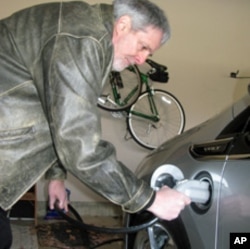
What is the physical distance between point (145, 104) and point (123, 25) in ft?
12.2

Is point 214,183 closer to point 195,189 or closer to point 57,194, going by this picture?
point 195,189

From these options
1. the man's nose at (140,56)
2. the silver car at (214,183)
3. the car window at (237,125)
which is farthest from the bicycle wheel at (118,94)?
the man's nose at (140,56)

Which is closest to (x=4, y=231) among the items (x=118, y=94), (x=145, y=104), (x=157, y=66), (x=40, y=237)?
(x=40, y=237)

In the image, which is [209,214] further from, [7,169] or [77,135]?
[7,169]

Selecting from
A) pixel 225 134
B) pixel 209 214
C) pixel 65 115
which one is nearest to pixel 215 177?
pixel 209 214

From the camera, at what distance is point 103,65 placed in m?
1.37

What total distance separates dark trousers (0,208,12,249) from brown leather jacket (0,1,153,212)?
0.13 metres

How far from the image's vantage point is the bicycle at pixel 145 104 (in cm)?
483

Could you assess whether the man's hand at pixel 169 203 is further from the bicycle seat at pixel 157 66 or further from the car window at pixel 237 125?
the bicycle seat at pixel 157 66

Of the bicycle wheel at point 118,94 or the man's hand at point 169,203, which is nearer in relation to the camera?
the man's hand at point 169,203

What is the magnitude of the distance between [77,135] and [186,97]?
13.6 feet

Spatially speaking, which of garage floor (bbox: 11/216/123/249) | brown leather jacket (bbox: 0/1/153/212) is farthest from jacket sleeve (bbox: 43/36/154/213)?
garage floor (bbox: 11/216/123/249)

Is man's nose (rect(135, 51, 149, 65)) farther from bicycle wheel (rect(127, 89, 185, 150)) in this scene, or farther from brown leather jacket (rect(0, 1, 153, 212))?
bicycle wheel (rect(127, 89, 185, 150))

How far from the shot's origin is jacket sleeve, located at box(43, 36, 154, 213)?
1273 millimetres
